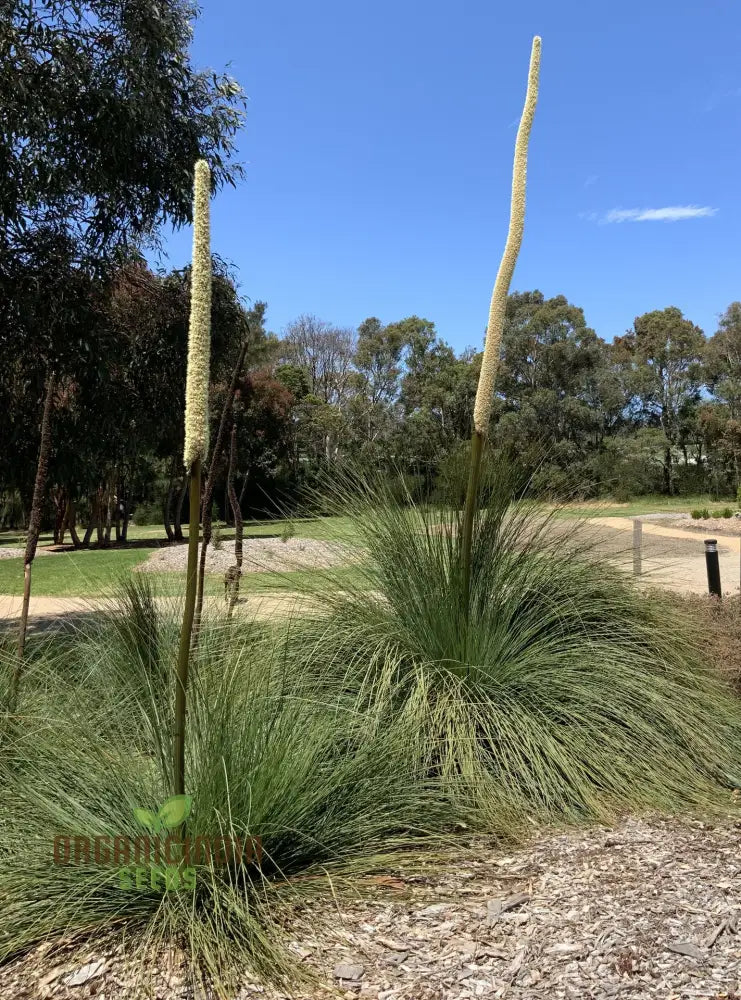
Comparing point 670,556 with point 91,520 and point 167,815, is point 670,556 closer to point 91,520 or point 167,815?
point 167,815

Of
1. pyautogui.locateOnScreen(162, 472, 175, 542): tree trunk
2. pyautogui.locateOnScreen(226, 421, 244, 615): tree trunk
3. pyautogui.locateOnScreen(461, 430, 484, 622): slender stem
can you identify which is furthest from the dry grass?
pyautogui.locateOnScreen(162, 472, 175, 542): tree trunk

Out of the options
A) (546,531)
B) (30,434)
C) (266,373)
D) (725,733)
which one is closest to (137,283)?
(30,434)

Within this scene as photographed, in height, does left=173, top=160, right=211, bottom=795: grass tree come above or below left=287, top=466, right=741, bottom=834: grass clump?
above

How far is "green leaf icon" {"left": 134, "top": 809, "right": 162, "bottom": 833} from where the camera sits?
243 centimetres

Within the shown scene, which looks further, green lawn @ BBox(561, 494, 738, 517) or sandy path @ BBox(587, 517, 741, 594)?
green lawn @ BBox(561, 494, 738, 517)

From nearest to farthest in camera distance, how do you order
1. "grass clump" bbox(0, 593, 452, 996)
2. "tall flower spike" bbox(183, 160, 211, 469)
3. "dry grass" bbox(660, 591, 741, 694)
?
"tall flower spike" bbox(183, 160, 211, 469) → "grass clump" bbox(0, 593, 452, 996) → "dry grass" bbox(660, 591, 741, 694)

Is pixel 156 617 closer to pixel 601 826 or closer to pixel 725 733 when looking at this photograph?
pixel 601 826

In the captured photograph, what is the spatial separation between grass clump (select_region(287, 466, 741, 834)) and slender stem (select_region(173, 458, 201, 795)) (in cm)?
130

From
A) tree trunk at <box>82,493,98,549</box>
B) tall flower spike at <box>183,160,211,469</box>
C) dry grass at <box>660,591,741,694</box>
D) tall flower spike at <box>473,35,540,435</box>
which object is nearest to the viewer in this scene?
tall flower spike at <box>183,160,211,469</box>

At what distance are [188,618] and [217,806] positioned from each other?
2.54 feet

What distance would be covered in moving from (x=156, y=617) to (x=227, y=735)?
180 centimetres

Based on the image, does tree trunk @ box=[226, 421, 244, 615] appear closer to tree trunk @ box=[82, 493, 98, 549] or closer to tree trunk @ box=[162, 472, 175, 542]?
tree trunk @ box=[82, 493, 98, 549]

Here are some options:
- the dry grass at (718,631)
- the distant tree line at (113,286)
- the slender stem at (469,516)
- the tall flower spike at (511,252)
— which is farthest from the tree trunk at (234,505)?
the dry grass at (718,631)

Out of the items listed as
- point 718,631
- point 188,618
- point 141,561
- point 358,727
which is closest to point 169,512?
point 141,561
